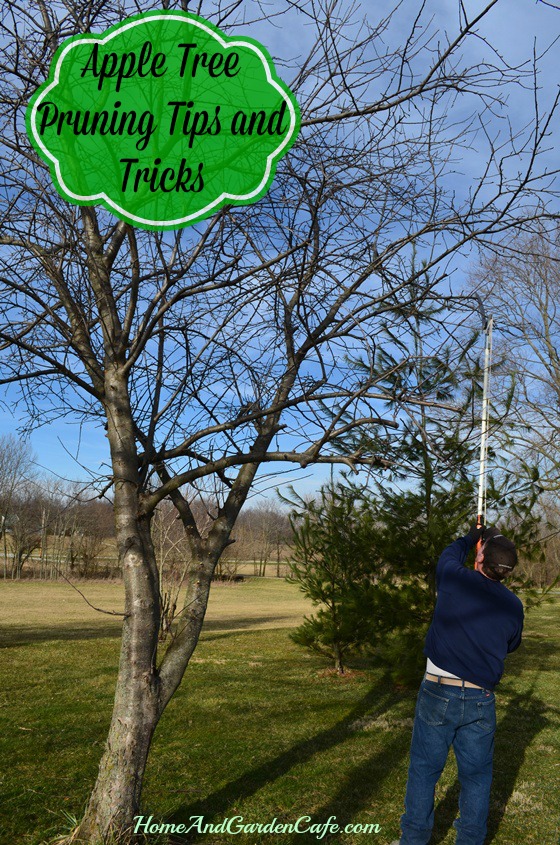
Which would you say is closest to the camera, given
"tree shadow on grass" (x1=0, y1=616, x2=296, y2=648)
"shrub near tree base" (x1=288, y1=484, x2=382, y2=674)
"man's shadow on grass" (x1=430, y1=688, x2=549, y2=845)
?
"man's shadow on grass" (x1=430, y1=688, x2=549, y2=845)

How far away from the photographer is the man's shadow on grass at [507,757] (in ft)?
15.1

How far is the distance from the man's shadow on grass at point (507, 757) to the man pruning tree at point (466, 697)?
88 centimetres

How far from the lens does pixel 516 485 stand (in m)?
8.27

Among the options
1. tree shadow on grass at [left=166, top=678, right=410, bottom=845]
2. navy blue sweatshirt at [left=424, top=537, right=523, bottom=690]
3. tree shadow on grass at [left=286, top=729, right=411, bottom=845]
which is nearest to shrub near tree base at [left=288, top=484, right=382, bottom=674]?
tree shadow on grass at [left=166, top=678, right=410, bottom=845]

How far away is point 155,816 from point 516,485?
5.98 metres

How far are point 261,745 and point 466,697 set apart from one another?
10.6ft

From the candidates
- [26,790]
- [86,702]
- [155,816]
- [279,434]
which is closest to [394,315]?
[279,434]

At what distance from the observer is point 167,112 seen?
3070mm

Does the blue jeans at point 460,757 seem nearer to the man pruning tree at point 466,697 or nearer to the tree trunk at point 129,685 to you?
the man pruning tree at point 466,697

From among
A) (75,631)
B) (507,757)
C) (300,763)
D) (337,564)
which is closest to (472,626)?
(300,763)

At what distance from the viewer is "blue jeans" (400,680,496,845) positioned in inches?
140

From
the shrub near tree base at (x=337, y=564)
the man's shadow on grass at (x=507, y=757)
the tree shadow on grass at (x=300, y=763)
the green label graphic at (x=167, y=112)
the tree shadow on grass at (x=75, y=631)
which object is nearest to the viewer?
the green label graphic at (x=167, y=112)

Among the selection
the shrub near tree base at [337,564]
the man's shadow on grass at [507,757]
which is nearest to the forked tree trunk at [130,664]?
the man's shadow on grass at [507,757]

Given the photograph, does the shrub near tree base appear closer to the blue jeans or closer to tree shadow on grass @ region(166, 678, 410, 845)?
tree shadow on grass @ region(166, 678, 410, 845)
